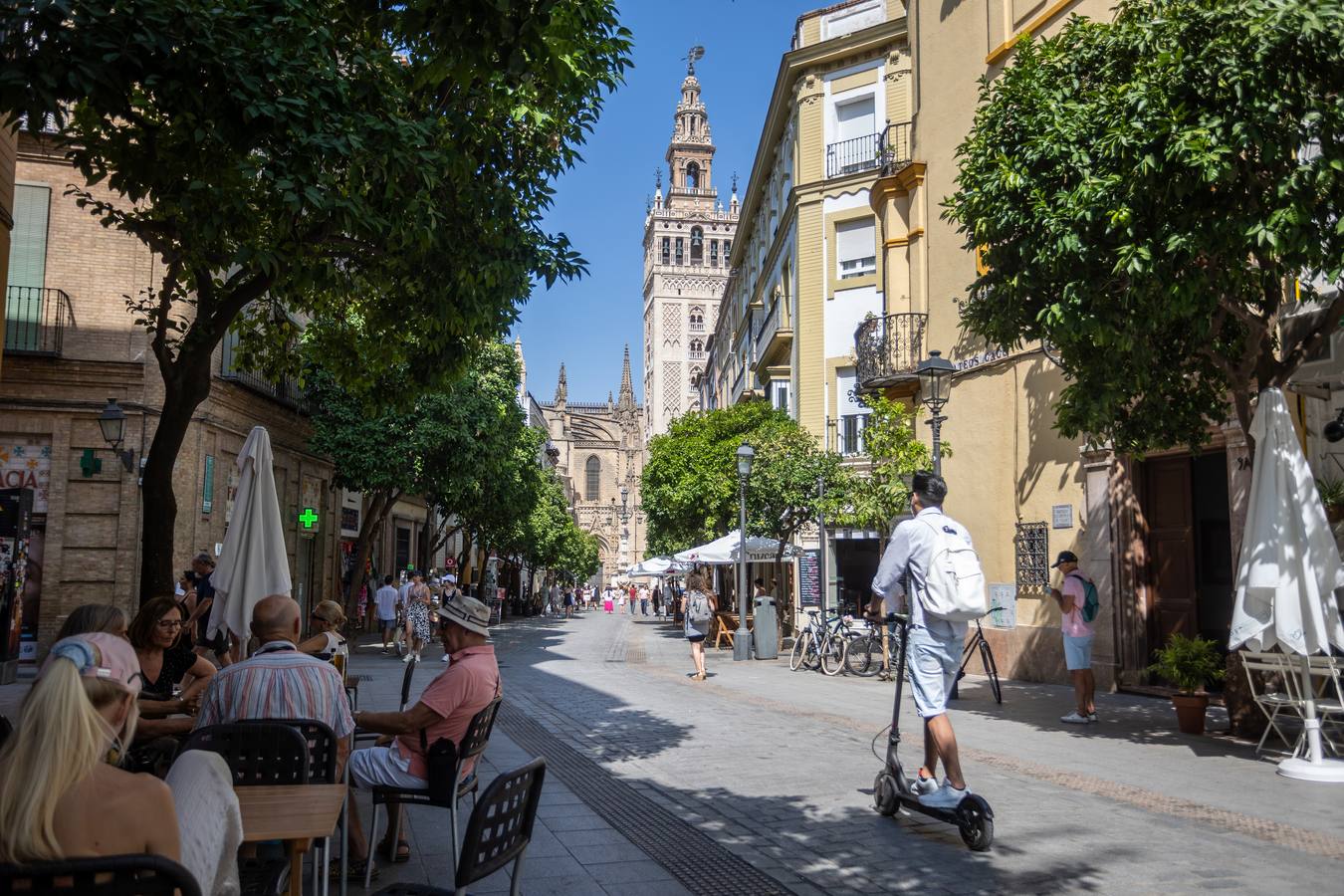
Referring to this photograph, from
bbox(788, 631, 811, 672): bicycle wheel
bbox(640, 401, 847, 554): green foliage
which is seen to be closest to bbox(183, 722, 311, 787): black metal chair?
bbox(788, 631, 811, 672): bicycle wheel

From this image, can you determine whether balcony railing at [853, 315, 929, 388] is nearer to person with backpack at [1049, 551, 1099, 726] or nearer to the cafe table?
person with backpack at [1049, 551, 1099, 726]

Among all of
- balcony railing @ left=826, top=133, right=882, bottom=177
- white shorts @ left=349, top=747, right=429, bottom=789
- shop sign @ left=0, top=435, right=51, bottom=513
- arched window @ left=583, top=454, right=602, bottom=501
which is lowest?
white shorts @ left=349, top=747, right=429, bottom=789

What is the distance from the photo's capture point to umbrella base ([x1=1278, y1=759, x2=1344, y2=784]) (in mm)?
7566

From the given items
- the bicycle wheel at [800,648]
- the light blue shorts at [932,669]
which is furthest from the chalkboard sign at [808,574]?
the light blue shorts at [932,669]

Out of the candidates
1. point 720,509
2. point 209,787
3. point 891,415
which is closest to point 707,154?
point 720,509

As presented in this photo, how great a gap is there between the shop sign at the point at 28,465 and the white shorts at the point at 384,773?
14.8 meters

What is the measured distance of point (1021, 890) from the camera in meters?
4.99

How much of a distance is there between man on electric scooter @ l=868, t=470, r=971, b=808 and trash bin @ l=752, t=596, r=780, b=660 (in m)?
15.4

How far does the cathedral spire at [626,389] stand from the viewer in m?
126

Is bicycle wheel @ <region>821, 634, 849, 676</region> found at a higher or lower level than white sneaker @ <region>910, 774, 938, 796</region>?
lower

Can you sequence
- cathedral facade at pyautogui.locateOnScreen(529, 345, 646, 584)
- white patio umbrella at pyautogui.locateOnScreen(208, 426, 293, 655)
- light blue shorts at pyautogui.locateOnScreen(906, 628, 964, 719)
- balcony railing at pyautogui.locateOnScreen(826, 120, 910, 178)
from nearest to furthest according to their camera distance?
→ light blue shorts at pyautogui.locateOnScreen(906, 628, 964, 719), white patio umbrella at pyautogui.locateOnScreen(208, 426, 293, 655), balcony railing at pyautogui.locateOnScreen(826, 120, 910, 178), cathedral facade at pyautogui.locateOnScreen(529, 345, 646, 584)

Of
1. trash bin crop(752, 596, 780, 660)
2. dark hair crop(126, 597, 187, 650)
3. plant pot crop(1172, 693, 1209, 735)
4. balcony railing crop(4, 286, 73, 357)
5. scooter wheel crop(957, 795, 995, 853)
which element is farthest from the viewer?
trash bin crop(752, 596, 780, 660)

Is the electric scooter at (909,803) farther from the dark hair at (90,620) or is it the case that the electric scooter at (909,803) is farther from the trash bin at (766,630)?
the trash bin at (766,630)

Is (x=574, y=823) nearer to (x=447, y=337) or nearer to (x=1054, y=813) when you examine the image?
(x=1054, y=813)
